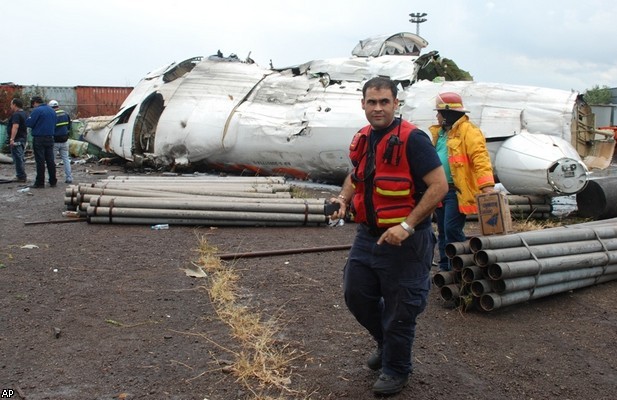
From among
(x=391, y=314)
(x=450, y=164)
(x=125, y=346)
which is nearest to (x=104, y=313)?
(x=125, y=346)

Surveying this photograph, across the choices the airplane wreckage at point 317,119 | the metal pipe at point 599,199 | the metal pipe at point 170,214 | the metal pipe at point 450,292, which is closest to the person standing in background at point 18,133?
the airplane wreckage at point 317,119

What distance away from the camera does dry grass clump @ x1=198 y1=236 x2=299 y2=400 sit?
3480mm

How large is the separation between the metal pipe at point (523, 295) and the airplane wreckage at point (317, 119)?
3198mm

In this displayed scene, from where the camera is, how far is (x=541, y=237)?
5230 millimetres

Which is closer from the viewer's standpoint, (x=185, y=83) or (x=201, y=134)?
(x=201, y=134)

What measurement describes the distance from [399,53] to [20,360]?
11.8 meters

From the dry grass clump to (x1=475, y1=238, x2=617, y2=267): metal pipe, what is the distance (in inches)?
69.3

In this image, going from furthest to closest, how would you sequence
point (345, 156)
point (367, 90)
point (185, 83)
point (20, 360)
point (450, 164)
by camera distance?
point (185, 83) → point (345, 156) → point (450, 164) → point (20, 360) → point (367, 90)

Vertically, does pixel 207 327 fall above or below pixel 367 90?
below

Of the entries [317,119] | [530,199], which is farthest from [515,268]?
[317,119]

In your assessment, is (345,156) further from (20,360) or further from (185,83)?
(20,360)

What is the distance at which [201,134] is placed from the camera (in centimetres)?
1241

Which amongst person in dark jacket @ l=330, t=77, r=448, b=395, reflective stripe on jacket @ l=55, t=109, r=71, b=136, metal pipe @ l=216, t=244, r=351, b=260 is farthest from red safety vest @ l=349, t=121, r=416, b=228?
reflective stripe on jacket @ l=55, t=109, r=71, b=136

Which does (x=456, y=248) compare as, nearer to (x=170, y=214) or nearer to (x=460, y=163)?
(x=460, y=163)
